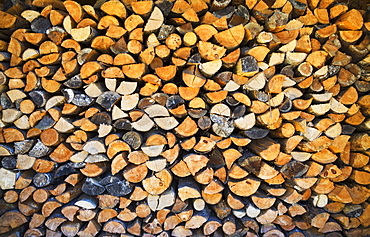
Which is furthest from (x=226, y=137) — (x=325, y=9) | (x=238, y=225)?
(x=325, y=9)

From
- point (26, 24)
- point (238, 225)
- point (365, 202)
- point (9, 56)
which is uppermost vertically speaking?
point (26, 24)

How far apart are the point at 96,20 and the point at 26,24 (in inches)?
23.7

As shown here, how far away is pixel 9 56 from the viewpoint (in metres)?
2.04

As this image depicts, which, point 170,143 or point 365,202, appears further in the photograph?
point 365,202

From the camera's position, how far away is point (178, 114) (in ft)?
6.26

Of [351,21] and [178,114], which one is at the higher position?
[351,21]

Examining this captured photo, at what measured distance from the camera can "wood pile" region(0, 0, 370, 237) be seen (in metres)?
1.90

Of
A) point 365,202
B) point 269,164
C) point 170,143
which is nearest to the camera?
point 170,143

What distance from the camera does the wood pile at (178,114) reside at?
190cm

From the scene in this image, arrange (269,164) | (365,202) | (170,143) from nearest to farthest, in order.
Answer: (170,143)
(269,164)
(365,202)

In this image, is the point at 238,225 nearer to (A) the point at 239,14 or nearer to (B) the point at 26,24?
(A) the point at 239,14

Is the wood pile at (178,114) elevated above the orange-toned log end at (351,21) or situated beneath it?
situated beneath

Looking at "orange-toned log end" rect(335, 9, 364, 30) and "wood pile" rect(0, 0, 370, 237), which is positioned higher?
"orange-toned log end" rect(335, 9, 364, 30)

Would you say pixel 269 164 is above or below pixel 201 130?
below
